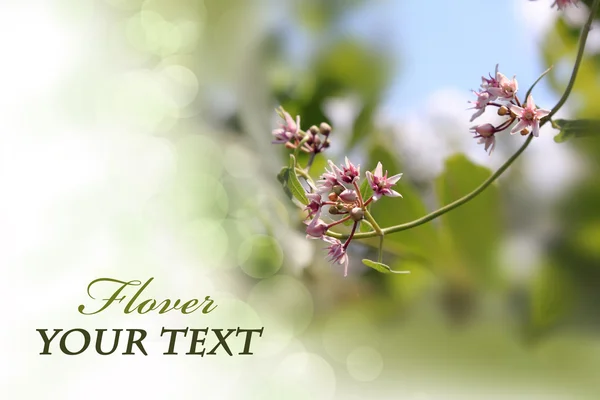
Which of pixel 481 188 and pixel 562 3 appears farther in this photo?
pixel 562 3

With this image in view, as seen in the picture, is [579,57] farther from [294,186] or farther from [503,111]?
[294,186]

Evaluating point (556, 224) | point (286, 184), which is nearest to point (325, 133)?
point (286, 184)

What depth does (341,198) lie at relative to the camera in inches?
15.3

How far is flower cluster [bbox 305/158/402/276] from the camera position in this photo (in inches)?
15.3

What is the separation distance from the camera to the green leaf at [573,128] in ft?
1.28

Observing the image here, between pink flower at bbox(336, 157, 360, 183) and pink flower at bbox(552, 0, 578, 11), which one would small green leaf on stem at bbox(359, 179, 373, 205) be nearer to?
pink flower at bbox(336, 157, 360, 183)


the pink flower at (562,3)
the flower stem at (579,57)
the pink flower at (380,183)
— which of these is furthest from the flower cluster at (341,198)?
the pink flower at (562,3)

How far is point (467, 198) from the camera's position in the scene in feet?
1.19

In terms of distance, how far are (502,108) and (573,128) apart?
0.15 feet

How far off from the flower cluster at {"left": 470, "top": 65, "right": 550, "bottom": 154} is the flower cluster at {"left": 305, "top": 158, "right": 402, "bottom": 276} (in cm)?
7

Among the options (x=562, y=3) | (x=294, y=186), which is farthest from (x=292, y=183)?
(x=562, y=3)

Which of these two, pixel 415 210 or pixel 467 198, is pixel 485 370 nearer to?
pixel 415 210

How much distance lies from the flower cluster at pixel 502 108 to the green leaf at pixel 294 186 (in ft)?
0.41

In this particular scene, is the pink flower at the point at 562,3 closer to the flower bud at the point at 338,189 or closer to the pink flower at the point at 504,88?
the pink flower at the point at 504,88
